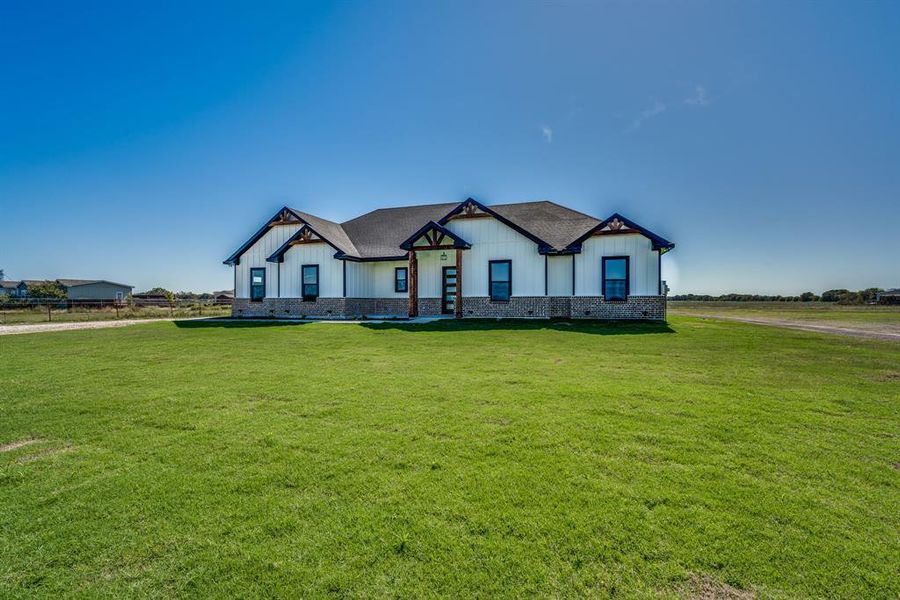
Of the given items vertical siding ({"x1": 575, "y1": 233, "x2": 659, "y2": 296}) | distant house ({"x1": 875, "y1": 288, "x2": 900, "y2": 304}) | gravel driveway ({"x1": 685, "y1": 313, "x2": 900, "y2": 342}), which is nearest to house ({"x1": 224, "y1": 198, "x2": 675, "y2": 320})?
vertical siding ({"x1": 575, "y1": 233, "x2": 659, "y2": 296})

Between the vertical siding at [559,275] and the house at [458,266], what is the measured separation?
0.05m

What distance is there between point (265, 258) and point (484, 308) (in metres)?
13.9

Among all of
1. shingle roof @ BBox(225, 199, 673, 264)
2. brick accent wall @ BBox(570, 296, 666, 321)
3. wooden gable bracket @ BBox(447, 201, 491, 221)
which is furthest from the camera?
wooden gable bracket @ BBox(447, 201, 491, 221)

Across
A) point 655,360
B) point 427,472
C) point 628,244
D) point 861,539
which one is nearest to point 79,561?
point 427,472

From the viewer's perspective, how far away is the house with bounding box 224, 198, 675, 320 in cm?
1919

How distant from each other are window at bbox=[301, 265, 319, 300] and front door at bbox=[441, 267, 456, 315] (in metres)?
7.51

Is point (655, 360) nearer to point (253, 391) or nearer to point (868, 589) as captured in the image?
point (868, 589)

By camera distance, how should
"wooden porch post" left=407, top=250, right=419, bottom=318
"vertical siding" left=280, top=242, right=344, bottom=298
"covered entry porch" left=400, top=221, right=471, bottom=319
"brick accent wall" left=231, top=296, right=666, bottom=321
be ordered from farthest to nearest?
"vertical siding" left=280, top=242, right=344, bottom=298 < "wooden porch post" left=407, top=250, right=419, bottom=318 < "covered entry porch" left=400, top=221, right=471, bottom=319 < "brick accent wall" left=231, top=296, right=666, bottom=321

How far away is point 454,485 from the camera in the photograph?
141 inches

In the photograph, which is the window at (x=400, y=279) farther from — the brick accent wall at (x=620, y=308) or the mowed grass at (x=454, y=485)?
the mowed grass at (x=454, y=485)

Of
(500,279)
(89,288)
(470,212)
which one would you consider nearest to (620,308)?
(500,279)

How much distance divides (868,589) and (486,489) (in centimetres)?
243

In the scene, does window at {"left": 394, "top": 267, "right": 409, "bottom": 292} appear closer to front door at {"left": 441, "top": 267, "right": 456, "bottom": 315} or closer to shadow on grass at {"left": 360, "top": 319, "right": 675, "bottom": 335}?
front door at {"left": 441, "top": 267, "right": 456, "bottom": 315}

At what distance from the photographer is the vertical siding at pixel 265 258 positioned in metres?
24.6
